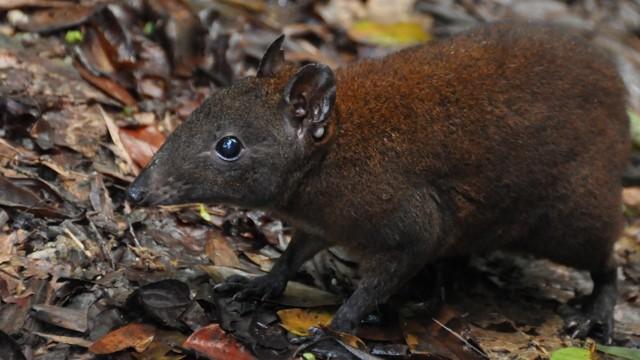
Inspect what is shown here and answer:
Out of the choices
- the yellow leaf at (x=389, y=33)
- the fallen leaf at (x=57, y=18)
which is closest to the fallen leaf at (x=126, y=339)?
the fallen leaf at (x=57, y=18)

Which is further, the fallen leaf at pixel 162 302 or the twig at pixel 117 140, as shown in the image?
the twig at pixel 117 140

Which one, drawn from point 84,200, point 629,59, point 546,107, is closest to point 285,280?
point 84,200

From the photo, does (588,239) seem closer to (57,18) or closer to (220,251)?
(220,251)

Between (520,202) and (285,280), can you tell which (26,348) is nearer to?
(285,280)

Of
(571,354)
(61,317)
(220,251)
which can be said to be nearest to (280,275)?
(220,251)

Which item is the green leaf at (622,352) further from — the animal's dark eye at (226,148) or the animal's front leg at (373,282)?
the animal's dark eye at (226,148)

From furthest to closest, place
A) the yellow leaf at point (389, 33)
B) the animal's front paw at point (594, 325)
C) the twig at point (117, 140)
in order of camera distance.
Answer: the yellow leaf at point (389, 33) < the twig at point (117, 140) < the animal's front paw at point (594, 325)

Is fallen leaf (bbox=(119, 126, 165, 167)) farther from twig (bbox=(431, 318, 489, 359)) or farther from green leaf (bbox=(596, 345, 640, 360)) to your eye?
green leaf (bbox=(596, 345, 640, 360))

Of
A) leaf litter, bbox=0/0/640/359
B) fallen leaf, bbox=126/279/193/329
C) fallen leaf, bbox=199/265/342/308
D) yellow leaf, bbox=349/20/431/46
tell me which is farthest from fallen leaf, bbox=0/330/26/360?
yellow leaf, bbox=349/20/431/46
